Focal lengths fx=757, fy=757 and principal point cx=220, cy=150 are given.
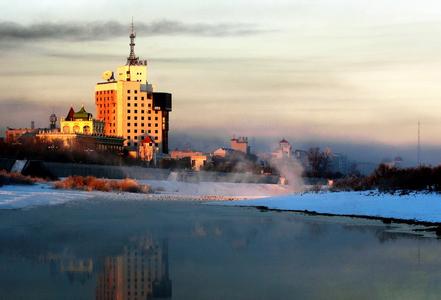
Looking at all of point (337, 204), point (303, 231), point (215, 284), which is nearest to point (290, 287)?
point (215, 284)

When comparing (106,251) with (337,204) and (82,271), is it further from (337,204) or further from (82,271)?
(337,204)

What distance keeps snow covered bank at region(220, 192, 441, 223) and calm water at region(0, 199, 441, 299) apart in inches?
300

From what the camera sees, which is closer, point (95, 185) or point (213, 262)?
point (213, 262)

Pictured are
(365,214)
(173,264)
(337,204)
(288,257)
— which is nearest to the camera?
(173,264)

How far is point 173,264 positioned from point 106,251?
12.2 ft

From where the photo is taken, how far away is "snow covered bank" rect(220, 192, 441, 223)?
43.7m

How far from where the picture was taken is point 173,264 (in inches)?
875

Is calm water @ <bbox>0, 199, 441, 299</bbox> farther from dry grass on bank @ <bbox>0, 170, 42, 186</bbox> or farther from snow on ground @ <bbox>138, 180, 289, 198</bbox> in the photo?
snow on ground @ <bbox>138, 180, 289, 198</bbox>

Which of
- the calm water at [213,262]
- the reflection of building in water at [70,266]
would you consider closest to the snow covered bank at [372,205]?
the calm water at [213,262]

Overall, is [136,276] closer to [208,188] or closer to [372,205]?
[372,205]

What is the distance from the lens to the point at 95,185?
106m

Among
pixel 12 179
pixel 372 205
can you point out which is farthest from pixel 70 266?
pixel 12 179

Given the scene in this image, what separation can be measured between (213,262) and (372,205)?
1084 inches

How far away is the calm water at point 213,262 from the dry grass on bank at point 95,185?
65.1m
